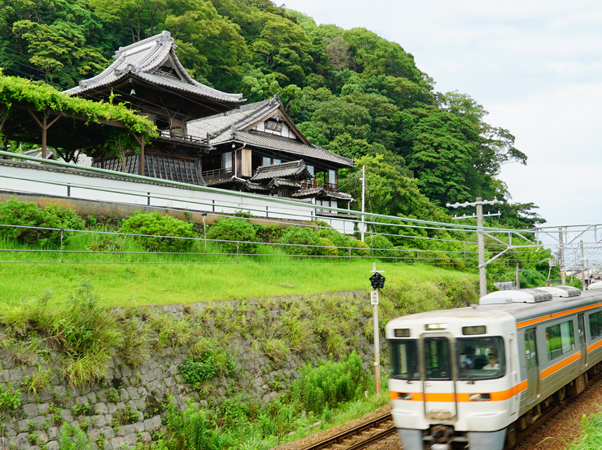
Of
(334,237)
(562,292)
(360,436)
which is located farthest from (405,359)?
(334,237)

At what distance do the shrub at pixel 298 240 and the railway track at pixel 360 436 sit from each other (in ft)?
31.8

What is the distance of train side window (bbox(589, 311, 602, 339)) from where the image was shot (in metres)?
11.7

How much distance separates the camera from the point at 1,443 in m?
7.69

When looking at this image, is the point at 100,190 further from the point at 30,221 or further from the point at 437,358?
the point at 437,358

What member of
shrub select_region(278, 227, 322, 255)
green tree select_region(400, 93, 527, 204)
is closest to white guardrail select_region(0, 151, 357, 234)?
shrub select_region(278, 227, 322, 255)

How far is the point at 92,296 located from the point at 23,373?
5.91ft

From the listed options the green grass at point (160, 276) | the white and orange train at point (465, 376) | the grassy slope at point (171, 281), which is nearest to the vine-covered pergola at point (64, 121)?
the green grass at point (160, 276)

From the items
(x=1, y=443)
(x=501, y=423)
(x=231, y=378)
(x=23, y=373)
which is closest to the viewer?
(x=501, y=423)

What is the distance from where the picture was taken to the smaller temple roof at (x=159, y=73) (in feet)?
82.5

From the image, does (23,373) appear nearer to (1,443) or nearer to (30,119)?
(1,443)

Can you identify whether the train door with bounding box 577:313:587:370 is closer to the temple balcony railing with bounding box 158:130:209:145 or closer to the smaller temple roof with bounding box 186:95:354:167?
the temple balcony railing with bounding box 158:130:209:145

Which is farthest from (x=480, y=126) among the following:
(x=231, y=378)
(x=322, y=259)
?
(x=231, y=378)

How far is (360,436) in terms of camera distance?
392 inches

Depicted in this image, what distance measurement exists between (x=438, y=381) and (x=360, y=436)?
320 centimetres
